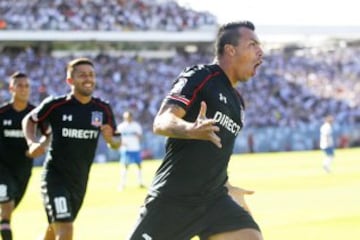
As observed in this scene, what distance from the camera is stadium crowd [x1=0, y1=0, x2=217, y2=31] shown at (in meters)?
53.0

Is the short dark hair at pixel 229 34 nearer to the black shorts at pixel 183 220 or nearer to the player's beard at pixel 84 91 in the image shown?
the black shorts at pixel 183 220

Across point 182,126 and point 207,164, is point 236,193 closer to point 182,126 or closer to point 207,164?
point 207,164

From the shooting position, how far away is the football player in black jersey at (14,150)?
11.2 metres

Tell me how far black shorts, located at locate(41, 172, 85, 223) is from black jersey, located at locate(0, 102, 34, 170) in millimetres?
2185

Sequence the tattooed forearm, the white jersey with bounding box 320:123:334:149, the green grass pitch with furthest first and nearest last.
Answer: the white jersey with bounding box 320:123:334:149, the green grass pitch, the tattooed forearm

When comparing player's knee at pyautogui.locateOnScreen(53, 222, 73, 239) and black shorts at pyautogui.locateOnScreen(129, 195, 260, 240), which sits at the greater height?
black shorts at pyautogui.locateOnScreen(129, 195, 260, 240)

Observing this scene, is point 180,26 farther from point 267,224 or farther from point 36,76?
point 267,224

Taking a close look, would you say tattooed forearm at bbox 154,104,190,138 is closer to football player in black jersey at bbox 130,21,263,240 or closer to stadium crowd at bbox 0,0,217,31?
football player in black jersey at bbox 130,21,263,240

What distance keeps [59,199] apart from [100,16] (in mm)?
48674

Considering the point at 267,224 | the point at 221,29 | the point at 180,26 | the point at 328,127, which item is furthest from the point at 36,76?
the point at 221,29

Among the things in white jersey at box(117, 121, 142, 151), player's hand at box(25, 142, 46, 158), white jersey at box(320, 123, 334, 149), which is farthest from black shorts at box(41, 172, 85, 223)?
white jersey at box(320, 123, 334, 149)

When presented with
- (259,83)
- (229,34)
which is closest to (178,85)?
(229,34)

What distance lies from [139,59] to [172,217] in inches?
1991

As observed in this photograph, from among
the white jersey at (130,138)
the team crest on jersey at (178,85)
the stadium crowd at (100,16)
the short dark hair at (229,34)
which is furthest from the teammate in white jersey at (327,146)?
the stadium crowd at (100,16)
